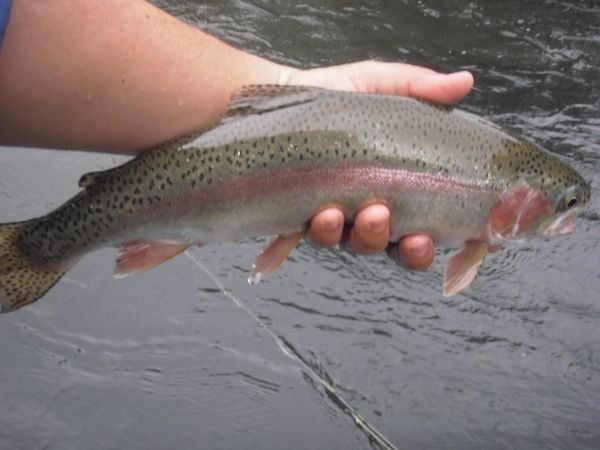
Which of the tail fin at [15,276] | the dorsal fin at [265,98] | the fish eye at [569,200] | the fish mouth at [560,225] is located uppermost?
the dorsal fin at [265,98]

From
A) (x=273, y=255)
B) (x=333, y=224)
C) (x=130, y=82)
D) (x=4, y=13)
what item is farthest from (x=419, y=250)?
(x=4, y=13)

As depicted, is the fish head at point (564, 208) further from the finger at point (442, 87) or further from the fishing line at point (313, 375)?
the fishing line at point (313, 375)

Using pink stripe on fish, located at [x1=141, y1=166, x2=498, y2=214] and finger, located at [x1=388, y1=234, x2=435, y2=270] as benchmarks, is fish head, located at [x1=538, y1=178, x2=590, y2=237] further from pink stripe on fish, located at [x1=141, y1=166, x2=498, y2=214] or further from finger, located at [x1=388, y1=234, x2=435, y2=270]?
pink stripe on fish, located at [x1=141, y1=166, x2=498, y2=214]

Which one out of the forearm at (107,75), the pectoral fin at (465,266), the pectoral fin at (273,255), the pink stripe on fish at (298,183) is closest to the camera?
the forearm at (107,75)

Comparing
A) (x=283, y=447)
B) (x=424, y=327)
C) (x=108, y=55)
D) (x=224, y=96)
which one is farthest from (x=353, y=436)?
(x=108, y=55)

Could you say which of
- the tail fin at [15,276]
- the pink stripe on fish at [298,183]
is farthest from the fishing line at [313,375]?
the tail fin at [15,276]

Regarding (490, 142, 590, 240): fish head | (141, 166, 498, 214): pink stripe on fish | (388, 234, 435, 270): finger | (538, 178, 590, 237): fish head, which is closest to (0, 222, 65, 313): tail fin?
(141, 166, 498, 214): pink stripe on fish
